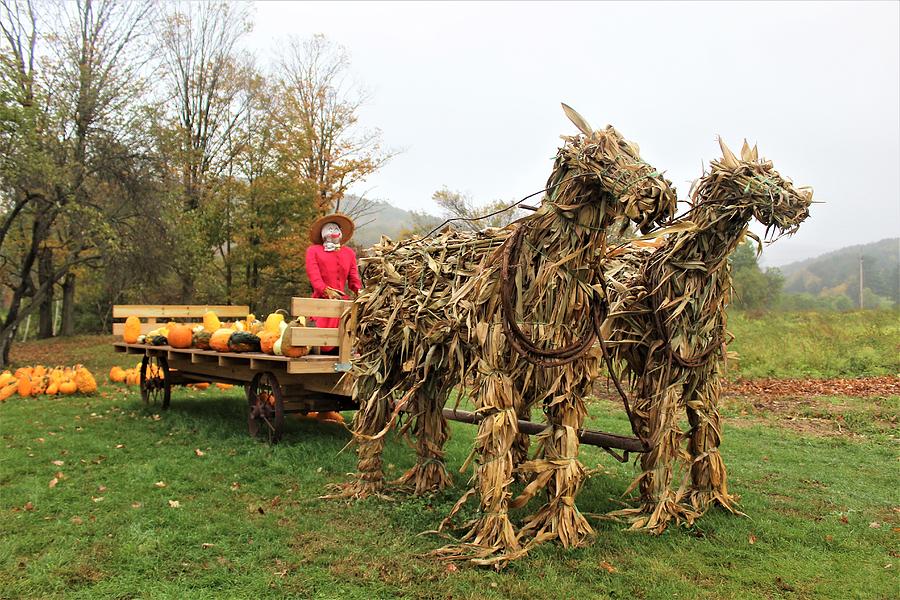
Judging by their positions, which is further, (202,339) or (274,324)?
(202,339)

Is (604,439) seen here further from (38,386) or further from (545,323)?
(38,386)

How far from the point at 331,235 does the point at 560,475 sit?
5.46 m

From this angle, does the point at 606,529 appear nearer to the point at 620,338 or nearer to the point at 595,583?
the point at 595,583

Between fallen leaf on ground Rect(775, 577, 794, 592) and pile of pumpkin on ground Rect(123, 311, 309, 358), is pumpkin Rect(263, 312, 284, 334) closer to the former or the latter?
pile of pumpkin on ground Rect(123, 311, 309, 358)

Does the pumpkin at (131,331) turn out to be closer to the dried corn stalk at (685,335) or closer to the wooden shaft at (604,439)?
the wooden shaft at (604,439)

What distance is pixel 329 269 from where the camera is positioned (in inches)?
348

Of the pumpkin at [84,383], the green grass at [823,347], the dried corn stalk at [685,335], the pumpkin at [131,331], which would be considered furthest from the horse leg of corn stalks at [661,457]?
the pumpkin at [84,383]

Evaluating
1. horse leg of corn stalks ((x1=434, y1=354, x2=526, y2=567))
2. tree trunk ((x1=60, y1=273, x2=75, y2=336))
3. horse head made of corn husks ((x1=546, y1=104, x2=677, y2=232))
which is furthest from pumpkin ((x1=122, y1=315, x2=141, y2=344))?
tree trunk ((x1=60, y1=273, x2=75, y2=336))

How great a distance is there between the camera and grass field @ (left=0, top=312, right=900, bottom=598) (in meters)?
4.13

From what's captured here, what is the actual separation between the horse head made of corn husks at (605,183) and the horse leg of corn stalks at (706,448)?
5.99 ft

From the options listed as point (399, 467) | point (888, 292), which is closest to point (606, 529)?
point (399, 467)

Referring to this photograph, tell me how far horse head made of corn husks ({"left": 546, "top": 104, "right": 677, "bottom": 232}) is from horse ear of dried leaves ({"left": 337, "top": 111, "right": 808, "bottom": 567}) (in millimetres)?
10

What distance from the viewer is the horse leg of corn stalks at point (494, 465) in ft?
14.8

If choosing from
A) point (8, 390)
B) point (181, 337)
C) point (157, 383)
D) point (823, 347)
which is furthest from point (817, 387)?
point (8, 390)
